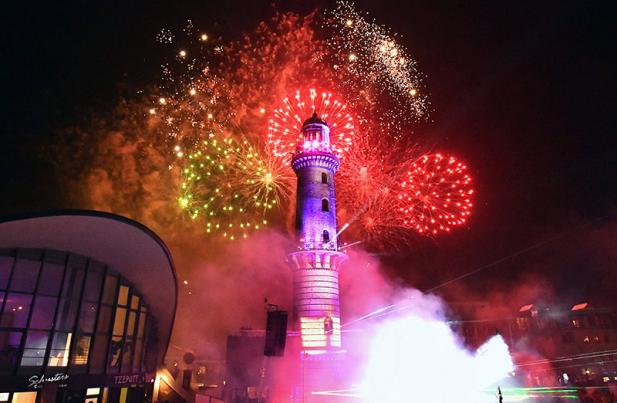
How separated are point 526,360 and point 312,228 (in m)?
43.5

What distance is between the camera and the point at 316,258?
117 ft

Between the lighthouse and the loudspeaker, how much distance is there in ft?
14.0

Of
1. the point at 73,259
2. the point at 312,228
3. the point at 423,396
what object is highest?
the point at 312,228

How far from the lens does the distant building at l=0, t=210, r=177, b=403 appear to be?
21.8m

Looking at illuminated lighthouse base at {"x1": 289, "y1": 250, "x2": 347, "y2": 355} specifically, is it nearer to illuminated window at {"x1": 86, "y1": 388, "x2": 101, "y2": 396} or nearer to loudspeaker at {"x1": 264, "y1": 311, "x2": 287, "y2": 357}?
loudspeaker at {"x1": 264, "y1": 311, "x2": 287, "y2": 357}

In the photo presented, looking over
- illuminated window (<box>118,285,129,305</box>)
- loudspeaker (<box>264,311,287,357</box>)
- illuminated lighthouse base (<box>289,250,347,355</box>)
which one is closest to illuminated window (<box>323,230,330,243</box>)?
illuminated lighthouse base (<box>289,250,347,355</box>)

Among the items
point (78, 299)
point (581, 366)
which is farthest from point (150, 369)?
point (581, 366)

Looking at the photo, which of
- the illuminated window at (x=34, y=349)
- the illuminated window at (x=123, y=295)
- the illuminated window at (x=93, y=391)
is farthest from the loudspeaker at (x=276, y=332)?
the illuminated window at (x=34, y=349)

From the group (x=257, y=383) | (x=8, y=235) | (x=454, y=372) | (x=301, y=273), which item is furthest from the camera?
(x=454, y=372)

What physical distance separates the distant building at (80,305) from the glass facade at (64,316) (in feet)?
0.17

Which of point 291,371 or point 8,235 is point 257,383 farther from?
point 8,235

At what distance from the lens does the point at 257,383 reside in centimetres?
4088

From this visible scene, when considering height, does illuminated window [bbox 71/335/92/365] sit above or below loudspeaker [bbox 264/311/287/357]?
below

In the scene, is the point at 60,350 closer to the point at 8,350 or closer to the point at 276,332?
the point at 8,350
